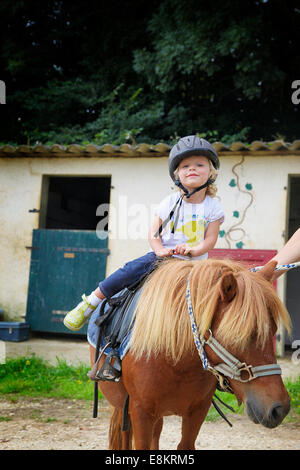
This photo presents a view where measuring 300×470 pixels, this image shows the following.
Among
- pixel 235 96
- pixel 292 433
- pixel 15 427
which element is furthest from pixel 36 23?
pixel 292 433

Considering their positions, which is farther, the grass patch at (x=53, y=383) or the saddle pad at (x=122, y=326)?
the grass patch at (x=53, y=383)

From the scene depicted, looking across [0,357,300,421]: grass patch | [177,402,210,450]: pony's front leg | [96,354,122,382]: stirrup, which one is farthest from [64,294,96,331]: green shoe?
[0,357,300,421]: grass patch

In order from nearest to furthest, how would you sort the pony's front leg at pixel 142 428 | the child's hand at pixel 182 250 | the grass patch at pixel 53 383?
1. the pony's front leg at pixel 142 428
2. the child's hand at pixel 182 250
3. the grass patch at pixel 53 383

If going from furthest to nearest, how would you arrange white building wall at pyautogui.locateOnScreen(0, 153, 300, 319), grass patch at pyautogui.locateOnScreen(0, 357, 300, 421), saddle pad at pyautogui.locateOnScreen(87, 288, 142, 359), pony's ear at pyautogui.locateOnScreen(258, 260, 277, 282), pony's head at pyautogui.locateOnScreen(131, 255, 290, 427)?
white building wall at pyautogui.locateOnScreen(0, 153, 300, 319), grass patch at pyautogui.locateOnScreen(0, 357, 300, 421), saddle pad at pyautogui.locateOnScreen(87, 288, 142, 359), pony's ear at pyautogui.locateOnScreen(258, 260, 277, 282), pony's head at pyautogui.locateOnScreen(131, 255, 290, 427)

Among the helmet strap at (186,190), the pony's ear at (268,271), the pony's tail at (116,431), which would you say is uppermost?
the helmet strap at (186,190)

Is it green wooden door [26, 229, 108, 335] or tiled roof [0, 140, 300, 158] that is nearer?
tiled roof [0, 140, 300, 158]

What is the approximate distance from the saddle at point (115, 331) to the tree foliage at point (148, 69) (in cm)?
754

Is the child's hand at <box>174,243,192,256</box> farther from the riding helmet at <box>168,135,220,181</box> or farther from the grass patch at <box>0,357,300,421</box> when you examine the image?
the grass patch at <box>0,357,300,421</box>

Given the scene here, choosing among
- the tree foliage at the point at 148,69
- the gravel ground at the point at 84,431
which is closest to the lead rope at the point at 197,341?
the gravel ground at the point at 84,431

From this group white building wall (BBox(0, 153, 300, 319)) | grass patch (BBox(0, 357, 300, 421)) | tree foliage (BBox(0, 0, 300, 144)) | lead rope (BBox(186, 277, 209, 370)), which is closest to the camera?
lead rope (BBox(186, 277, 209, 370))

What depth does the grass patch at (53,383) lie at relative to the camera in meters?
4.76

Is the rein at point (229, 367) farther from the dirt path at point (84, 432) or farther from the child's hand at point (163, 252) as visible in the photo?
the dirt path at point (84, 432)

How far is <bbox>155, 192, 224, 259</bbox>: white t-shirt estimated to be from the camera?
2.35 meters

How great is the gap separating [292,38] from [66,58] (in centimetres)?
626
